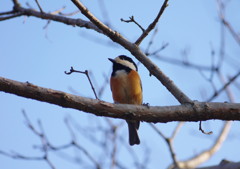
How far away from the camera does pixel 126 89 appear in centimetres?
581

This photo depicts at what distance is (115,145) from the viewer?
658cm

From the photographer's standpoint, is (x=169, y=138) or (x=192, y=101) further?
(x=169, y=138)

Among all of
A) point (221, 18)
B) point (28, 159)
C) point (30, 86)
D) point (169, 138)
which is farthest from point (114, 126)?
point (30, 86)

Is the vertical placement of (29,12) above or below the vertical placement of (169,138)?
above

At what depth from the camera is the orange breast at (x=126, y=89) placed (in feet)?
19.1

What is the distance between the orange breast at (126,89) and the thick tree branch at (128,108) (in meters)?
2.78

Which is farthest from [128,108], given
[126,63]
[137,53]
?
[126,63]

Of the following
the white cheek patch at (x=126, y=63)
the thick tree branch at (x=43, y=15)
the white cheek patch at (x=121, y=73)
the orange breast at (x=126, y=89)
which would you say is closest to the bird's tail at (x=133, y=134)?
the orange breast at (x=126, y=89)

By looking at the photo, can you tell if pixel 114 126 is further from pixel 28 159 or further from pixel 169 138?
pixel 28 159

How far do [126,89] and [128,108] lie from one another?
9.73 feet

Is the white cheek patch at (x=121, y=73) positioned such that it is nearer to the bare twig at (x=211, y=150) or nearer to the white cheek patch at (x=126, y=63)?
the white cheek patch at (x=126, y=63)

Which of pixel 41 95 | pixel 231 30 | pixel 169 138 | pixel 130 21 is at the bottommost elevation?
pixel 41 95

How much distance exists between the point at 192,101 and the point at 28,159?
10.8 feet

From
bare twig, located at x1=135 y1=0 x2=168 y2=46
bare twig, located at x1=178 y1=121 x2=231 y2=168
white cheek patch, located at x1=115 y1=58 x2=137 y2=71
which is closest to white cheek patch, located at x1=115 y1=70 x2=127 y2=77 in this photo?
white cheek patch, located at x1=115 y1=58 x2=137 y2=71
